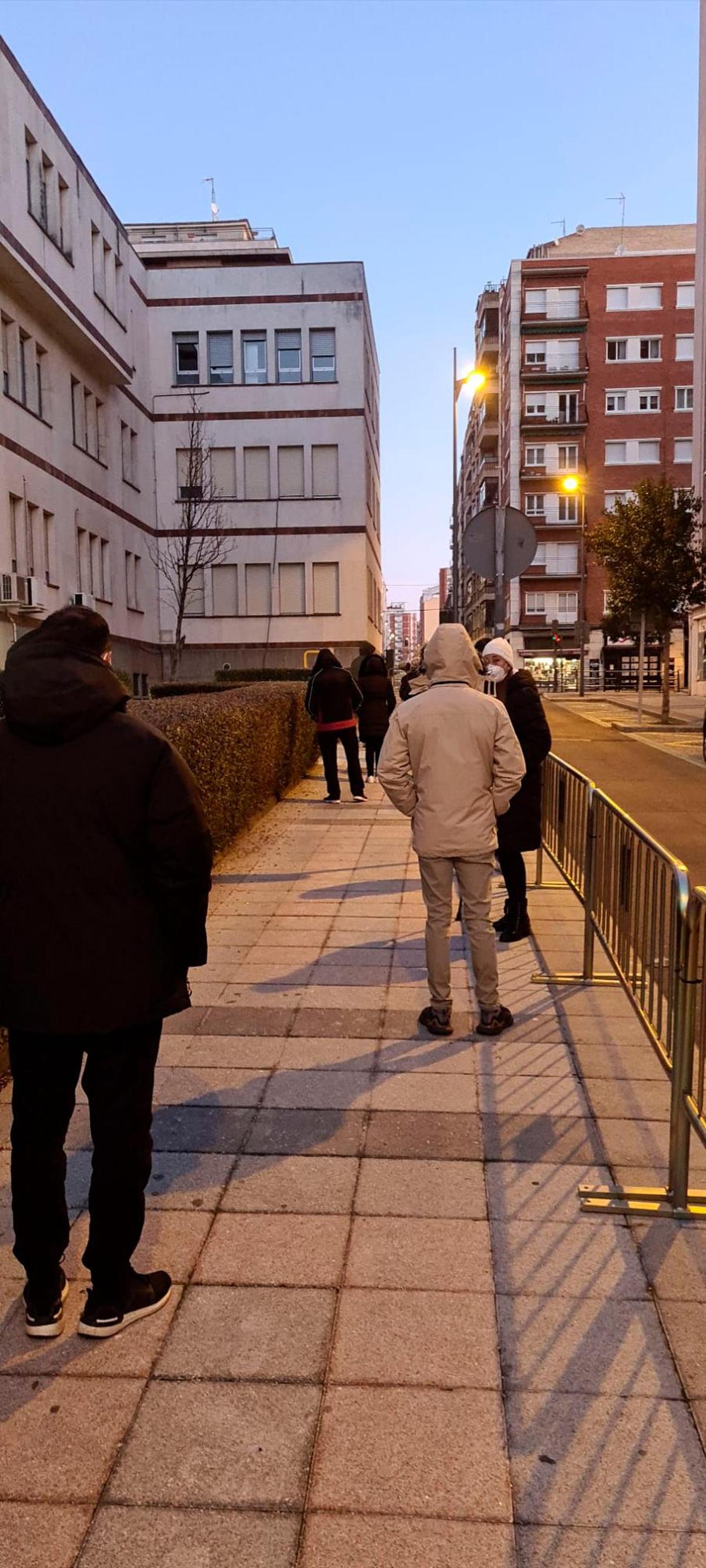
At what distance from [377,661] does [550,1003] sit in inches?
356

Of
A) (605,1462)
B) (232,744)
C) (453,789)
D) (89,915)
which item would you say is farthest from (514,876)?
(605,1462)

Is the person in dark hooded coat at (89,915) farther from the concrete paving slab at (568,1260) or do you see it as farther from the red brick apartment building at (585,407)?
the red brick apartment building at (585,407)

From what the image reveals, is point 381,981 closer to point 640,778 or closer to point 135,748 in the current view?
point 135,748

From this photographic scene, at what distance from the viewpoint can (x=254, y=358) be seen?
41219 mm

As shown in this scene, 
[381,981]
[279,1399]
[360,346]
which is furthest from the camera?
[360,346]

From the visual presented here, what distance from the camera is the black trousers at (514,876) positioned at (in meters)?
7.07

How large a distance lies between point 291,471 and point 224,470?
2370 mm

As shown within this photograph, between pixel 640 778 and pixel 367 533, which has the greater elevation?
pixel 367 533

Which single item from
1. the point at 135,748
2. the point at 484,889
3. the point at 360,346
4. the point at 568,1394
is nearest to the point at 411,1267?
the point at 568,1394

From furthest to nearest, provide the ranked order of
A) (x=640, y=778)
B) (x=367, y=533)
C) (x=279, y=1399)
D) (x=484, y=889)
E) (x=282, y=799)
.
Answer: (x=367, y=533) → (x=640, y=778) → (x=282, y=799) → (x=484, y=889) → (x=279, y=1399)

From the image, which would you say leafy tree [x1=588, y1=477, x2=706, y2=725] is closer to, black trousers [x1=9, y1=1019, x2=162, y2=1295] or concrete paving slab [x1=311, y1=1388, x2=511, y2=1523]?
black trousers [x1=9, y1=1019, x2=162, y2=1295]

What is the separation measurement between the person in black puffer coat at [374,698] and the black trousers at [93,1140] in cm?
1164

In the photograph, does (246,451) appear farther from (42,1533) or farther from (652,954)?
(42,1533)

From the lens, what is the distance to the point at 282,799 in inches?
577
